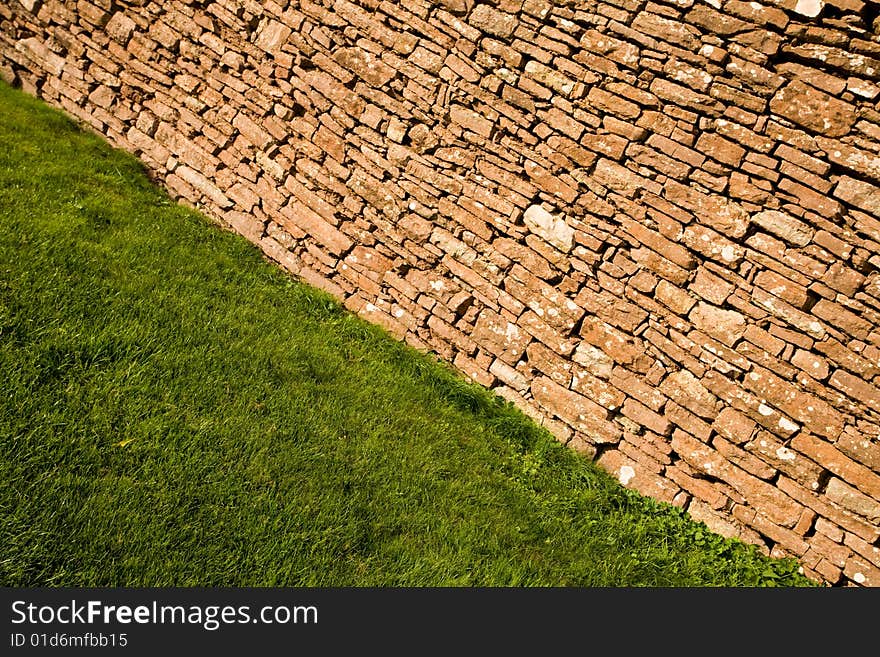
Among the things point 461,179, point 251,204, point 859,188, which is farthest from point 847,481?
point 251,204

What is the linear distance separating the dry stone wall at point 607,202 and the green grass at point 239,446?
0.42 metres

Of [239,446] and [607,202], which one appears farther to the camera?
[607,202]

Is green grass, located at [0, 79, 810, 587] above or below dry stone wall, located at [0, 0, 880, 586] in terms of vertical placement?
below

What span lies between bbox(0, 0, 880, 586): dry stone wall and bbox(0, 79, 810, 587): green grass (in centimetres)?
42

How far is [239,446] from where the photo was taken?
14.2ft

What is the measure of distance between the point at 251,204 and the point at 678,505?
4.74m

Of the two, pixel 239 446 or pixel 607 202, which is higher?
pixel 607 202

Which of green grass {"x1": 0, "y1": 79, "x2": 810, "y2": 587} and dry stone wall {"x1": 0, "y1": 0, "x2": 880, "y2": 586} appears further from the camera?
dry stone wall {"x1": 0, "y1": 0, "x2": 880, "y2": 586}

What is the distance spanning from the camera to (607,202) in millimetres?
→ 5656

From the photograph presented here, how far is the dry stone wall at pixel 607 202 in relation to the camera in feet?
16.5

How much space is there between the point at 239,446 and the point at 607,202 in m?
3.38

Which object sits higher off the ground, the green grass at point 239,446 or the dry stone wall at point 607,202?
the dry stone wall at point 607,202

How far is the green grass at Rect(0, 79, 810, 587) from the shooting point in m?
3.67

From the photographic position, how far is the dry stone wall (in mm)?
5027
